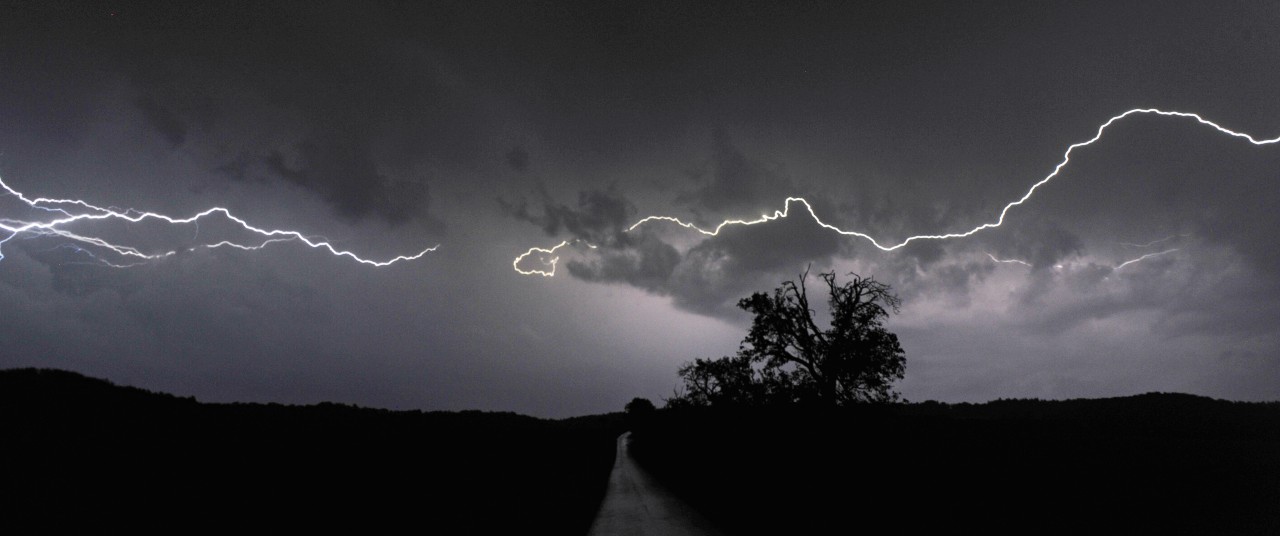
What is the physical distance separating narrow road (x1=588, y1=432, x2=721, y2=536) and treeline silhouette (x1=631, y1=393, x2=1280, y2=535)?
784 millimetres

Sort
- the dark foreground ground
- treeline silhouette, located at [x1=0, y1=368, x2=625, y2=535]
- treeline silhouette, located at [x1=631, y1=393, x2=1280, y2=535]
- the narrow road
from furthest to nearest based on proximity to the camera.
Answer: the narrow road < treeline silhouette, located at [x1=631, y1=393, x2=1280, y2=535] < the dark foreground ground < treeline silhouette, located at [x1=0, y1=368, x2=625, y2=535]

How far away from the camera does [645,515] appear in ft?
51.1

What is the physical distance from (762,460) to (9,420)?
→ 1628cm

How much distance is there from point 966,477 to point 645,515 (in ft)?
28.8

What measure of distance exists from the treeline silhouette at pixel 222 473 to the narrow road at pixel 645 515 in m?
0.88

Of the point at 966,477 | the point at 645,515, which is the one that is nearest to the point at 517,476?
the point at 645,515

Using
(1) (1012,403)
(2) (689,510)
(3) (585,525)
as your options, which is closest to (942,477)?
(2) (689,510)

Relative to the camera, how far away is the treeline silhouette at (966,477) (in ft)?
33.8

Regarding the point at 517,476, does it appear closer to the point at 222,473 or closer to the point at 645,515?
the point at 645,515

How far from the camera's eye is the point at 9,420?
6754mm

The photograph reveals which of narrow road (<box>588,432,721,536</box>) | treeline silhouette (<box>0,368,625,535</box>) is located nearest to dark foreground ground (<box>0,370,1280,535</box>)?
treeline silhouette (<box>0,368,625,535</box>)

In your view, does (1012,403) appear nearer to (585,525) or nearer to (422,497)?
(585,525)

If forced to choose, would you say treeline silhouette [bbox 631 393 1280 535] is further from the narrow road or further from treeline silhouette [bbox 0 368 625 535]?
treeline silhouette [bbox 0 368 625 535]

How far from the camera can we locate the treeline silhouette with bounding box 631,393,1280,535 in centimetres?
1030
